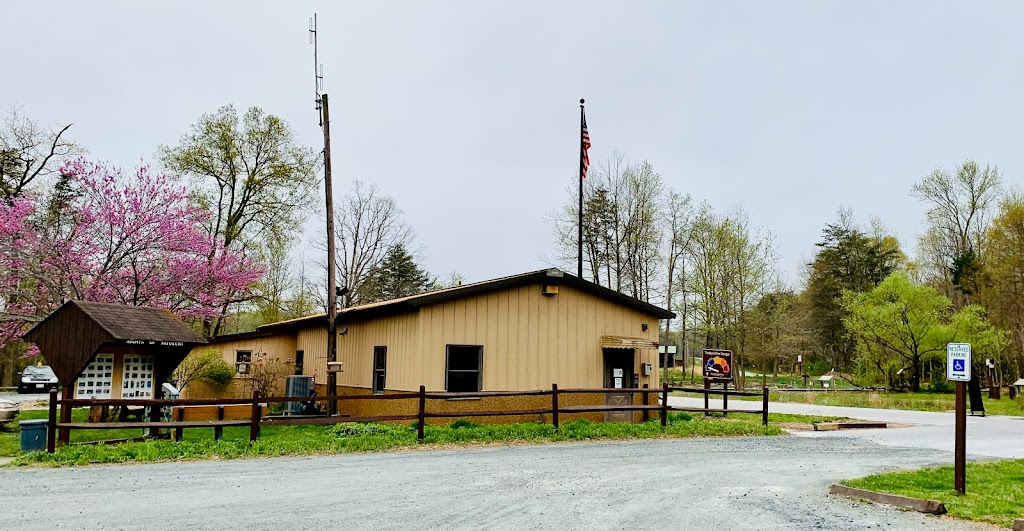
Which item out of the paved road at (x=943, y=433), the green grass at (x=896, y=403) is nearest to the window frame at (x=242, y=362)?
the paved road at (x=943, y=433)

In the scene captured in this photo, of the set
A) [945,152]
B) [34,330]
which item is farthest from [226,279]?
[945,152]

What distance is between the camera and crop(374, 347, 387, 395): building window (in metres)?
16.5

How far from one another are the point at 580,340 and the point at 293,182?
17.9 meters

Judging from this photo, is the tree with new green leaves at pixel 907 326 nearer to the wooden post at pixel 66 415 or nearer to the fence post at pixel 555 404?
the fence post at pixel 555 404

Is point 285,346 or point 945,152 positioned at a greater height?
point 945,152

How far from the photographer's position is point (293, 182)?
98.5 feet

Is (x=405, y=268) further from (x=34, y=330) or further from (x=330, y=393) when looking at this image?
(x=34, y=330)

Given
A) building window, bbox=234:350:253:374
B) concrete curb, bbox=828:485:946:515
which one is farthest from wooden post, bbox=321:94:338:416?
concrete curb, bbox=828:485:946:515

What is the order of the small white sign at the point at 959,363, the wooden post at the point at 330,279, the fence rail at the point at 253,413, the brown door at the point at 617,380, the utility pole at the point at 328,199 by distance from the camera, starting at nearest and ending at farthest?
1. the small white sign at the point at 959,363
2. the fence rail at the point at 253,413
3. the brown door at the point at 617,380
4. the wooden post at the point at 330,279
5. the utility pole at the point at 328,199

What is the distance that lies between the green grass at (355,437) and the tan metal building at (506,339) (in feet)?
4.23

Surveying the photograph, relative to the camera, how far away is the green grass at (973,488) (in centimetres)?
723

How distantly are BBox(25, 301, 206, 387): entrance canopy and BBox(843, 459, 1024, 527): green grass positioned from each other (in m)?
11.2

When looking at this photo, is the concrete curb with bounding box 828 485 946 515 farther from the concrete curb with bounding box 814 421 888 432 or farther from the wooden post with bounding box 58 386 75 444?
the wooden post with bounding box 58 386 75 444

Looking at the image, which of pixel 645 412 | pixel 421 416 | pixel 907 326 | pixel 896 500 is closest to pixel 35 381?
pixel 421 416
